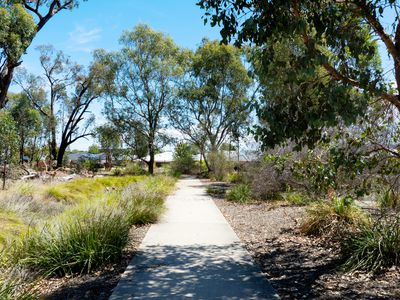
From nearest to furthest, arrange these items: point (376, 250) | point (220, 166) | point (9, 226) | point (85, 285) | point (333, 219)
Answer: point (85, 285)
point (376, 250)
point (9, 226)
point (333, 219)
point (220, 166)

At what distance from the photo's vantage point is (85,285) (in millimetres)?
5746

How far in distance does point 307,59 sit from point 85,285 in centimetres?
410

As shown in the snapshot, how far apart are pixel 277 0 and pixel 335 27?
3.85ft

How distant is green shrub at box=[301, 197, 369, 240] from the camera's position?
8.35m

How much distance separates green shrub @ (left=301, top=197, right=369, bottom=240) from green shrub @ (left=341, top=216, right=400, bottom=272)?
1698mm

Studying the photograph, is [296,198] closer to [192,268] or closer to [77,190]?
[77,190]

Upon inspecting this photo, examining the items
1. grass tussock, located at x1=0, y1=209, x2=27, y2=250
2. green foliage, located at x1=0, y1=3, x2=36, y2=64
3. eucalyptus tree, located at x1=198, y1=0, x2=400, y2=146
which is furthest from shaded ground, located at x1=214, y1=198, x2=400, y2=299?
green foliage, located at x1=0, y1=3, x2=36, y2=64

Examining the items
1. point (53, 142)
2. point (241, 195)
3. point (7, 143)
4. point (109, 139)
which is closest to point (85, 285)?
point (241, 195)

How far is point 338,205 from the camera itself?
8.67m

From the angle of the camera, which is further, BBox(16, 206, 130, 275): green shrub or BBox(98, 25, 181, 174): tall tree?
BBox(98, 25, 181, 174): tall tree

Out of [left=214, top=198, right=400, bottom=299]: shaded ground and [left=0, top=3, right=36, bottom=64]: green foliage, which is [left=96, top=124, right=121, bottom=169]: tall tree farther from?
[left=214, top=198, right=400, bottom=299]: shaded ground

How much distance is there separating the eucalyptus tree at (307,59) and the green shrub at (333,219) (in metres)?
3.40

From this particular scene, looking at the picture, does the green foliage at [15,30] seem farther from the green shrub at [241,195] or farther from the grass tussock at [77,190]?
the green shrub at [241,195]

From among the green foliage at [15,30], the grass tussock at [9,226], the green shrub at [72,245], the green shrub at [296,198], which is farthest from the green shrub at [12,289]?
the green foliage at [15,30]
